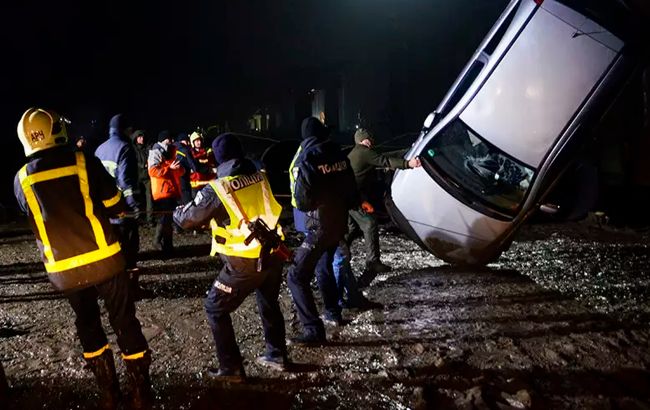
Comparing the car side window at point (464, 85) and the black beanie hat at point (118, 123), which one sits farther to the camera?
the black beanie hat at point (118, 123)

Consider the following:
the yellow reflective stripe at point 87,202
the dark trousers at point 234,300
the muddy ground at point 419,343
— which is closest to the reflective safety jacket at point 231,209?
the dark trousers at point 234,300

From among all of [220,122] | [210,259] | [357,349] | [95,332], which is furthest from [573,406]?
[220,122]

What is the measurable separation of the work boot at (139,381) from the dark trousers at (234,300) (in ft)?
1.61

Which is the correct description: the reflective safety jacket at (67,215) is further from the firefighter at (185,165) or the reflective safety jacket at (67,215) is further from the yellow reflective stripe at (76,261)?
the firefighter at (185,165)

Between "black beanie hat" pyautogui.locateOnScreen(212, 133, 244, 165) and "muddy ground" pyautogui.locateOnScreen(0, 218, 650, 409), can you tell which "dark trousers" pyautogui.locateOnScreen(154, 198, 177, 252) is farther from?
"black beanie hat" pyautogui.locateOnScreen(212, 133, 244, 165)

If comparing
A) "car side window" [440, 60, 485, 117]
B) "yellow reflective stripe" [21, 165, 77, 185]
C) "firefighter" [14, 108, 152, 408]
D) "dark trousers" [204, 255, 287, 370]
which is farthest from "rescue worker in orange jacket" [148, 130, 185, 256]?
"yellow reflective stripe" [21, 165, 77, 185]

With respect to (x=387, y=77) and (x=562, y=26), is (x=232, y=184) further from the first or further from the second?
(x=387, y=77)

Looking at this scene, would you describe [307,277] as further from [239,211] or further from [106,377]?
[106,377]

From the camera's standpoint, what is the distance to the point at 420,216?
627 centimetres

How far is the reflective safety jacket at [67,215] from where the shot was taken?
319 centimetres

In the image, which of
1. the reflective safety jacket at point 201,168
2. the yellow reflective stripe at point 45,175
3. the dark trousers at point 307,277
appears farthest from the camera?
the reflective safety jacket at point 201,168

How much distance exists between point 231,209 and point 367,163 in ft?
9.30

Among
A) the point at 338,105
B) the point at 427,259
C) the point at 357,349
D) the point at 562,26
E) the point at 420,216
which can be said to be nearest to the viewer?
the point at 357,349

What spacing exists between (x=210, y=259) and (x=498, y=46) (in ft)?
15.0
